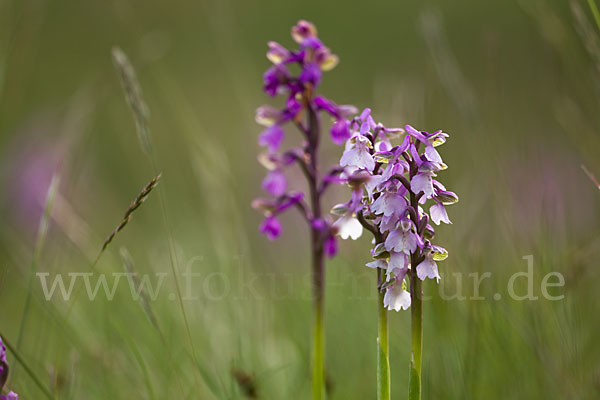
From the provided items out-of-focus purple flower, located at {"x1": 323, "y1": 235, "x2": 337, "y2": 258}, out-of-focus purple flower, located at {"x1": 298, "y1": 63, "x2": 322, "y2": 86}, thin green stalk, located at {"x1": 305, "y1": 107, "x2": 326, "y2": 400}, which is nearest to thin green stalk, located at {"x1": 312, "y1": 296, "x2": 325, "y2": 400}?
thin green stalk, located at {"x1": 305, "y1": 107, "x2": 326, "y2": 400}

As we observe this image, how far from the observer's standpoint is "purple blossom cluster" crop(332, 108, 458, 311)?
114cm

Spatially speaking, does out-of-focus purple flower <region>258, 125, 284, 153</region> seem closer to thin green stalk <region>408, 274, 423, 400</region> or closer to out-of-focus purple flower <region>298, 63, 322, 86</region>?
out-of-focus purple flower <region>298, 63, 322, 86</region>

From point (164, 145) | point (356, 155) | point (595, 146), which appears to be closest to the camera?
point (356, 155)

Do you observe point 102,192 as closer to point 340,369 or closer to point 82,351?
point 82,351

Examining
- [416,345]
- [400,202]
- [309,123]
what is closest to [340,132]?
[309,123]

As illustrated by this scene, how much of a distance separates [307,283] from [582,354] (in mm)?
1495

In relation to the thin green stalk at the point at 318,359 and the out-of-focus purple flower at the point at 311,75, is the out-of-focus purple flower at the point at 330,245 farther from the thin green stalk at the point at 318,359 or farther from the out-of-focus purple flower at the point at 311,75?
the out-of-focus purple flower at the point at 311,75

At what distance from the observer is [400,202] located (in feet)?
3.76

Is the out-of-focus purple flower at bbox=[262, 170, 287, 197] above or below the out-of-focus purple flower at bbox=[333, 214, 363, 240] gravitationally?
above

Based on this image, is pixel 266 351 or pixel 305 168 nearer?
pixel 305 168

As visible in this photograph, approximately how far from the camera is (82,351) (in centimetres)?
230

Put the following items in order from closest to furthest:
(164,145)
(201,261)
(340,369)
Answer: (340,369) → (201,261) → (164,145)

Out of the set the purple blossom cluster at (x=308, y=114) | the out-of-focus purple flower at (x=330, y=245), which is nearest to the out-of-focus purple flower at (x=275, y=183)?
the purple blossom cluster at (x=308, y=114)

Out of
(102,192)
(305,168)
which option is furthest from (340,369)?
(102,192)
